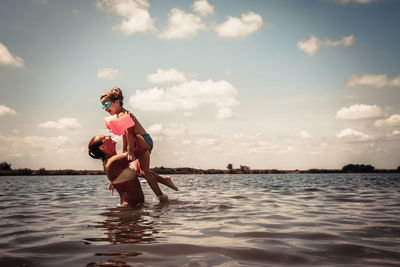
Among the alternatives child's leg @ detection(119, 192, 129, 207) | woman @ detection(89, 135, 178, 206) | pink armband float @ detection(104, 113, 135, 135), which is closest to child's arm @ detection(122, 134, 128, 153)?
woman @ detection(89, 135, 178, 206)

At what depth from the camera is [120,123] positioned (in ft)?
20.9

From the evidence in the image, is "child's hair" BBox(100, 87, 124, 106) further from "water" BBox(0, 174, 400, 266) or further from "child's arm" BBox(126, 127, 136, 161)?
"water" BBox(0, 174, 400, 266)

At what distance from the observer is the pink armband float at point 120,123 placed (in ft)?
20.8

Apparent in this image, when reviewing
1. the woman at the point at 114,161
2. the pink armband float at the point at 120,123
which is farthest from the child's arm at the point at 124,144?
the pink armband float at the point at 120,123

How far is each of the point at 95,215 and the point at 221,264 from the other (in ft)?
13.4

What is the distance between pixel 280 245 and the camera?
12.3 ft

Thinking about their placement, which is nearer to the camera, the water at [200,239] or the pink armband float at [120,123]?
the water at [200,239]

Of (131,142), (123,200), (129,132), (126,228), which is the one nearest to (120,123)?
(129,132)

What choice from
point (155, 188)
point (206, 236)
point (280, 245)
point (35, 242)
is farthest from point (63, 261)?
point (155, 188)

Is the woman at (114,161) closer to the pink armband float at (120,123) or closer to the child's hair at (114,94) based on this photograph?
the pink armband float at (120,123)

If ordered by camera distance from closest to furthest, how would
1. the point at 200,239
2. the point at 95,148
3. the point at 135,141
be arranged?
the point at 200,239 → the point at 95,148 → the point at 135,141

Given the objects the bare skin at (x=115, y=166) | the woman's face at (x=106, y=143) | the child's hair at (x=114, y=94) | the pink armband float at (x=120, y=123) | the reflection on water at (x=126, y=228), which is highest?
the child's hair at (x=114, y=94)

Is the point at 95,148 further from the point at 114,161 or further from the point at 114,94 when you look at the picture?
the point at 114,94

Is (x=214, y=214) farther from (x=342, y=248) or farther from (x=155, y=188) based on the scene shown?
(x=342, y=248)
